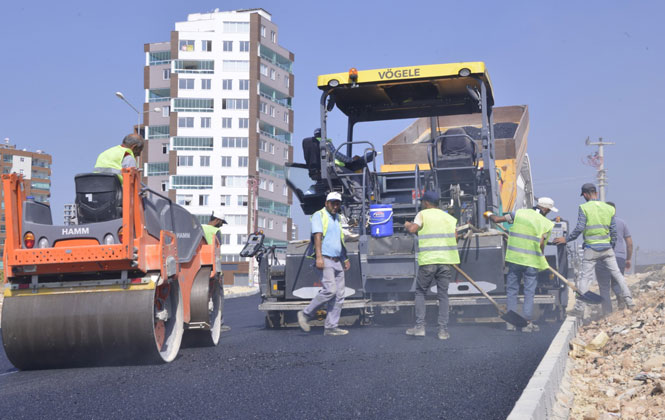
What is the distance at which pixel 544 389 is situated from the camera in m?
4.12

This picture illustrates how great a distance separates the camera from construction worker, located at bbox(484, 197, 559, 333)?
8359mm

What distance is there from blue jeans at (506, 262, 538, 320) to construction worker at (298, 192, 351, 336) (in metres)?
1.76

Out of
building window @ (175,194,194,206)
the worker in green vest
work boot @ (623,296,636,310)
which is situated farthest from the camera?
building window @ (175,194,194,206)

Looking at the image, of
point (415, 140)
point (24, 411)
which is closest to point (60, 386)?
point (24, 411)

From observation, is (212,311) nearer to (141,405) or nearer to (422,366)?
(422,366)

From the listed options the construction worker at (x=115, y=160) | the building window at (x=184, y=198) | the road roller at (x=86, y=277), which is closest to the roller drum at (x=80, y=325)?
the road roller at (x=86, y=277)

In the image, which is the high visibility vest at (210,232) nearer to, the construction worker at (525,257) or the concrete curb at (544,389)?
the construction worker at (525,257)

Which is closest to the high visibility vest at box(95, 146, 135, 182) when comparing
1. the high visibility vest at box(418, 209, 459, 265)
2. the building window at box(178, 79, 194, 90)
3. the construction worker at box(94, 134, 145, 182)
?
the construction worker at box(94, 134, 145, 182)

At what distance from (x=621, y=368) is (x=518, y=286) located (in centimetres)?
252

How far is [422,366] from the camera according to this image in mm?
5723

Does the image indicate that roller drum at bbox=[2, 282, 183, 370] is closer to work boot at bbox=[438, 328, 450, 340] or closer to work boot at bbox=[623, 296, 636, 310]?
work boot at bbox=[438, 328, 450, 340]

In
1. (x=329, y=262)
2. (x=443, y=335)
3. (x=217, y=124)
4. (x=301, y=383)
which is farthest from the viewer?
(x=217, y=124)

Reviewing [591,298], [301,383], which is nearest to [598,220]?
[591,298]

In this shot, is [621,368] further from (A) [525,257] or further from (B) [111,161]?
(B) [111,161]
